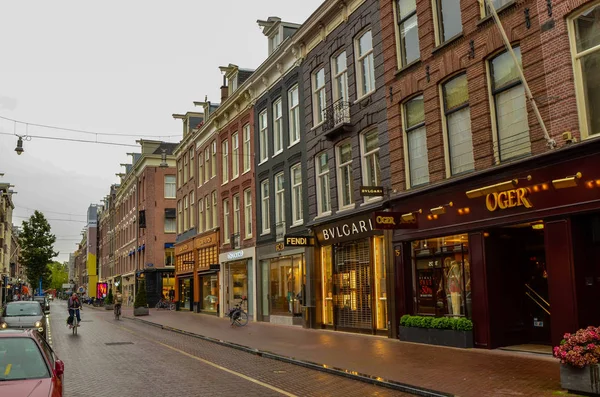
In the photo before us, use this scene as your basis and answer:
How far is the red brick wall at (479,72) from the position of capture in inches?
499

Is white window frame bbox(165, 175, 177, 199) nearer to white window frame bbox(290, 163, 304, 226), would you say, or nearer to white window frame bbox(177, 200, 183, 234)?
white window frame bbox(177, 200, 183, 234)

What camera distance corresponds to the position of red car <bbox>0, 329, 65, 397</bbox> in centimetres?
632

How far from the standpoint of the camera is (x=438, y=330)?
51.8 ft

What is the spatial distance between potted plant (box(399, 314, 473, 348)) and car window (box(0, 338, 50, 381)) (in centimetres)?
1083

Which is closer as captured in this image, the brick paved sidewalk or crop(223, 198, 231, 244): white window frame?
the brick paved sidewalk

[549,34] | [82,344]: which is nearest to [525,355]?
[549,34]

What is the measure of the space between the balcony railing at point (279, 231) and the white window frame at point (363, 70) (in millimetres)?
8676

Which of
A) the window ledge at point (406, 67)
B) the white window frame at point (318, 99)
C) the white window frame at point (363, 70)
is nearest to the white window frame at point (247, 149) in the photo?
the white window frame at point (318, 99)

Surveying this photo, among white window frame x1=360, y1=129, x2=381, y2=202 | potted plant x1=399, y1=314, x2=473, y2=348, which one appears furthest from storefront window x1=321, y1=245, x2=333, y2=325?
potted plant x1=399, y1=314, x2=473, y2=348

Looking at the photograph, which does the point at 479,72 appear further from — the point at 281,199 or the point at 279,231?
the point at 279,231

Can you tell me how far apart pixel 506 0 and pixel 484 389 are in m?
9.82

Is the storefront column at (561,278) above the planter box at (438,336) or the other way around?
above

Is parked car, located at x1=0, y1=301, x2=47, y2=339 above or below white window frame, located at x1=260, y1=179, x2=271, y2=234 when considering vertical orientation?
→ below

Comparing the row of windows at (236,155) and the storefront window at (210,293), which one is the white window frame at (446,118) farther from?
the storefront window at (210,293)
